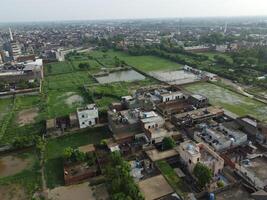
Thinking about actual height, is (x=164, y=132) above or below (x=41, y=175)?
above

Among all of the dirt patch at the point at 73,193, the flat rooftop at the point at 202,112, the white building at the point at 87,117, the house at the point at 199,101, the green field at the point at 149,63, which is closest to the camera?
the dirt patch at the point at 73,193

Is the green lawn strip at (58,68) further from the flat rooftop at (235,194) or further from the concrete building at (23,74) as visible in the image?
the flat rooftop at (235,194)

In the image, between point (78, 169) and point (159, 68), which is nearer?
point (78, 169)

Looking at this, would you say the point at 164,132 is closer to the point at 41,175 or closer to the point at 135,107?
the point at 135,107

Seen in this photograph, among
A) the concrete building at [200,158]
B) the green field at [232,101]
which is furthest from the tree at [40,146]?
the green field at [232,101]

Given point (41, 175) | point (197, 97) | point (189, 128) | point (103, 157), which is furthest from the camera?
point (197, 97)

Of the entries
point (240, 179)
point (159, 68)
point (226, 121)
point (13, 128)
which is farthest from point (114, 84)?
point (240, 179)

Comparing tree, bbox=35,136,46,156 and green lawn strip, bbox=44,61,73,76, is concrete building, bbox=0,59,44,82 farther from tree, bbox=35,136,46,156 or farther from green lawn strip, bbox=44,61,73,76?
tree, bbox=35,136,46,156

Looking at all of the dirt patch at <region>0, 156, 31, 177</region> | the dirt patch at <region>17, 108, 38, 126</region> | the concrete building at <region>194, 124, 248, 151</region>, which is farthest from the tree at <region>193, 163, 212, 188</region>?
the dirt patch at <region>17, 108, 38, 126</region>
